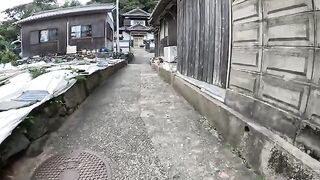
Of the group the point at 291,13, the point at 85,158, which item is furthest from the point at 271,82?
the point at 85,158

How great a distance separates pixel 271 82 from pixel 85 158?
113 inches

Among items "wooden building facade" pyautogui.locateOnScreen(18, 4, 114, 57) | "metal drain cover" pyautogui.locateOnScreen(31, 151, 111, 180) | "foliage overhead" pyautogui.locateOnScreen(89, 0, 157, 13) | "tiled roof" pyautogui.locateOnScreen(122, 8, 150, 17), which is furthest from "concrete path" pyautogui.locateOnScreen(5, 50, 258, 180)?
"foliage overhead" pyautogui.locateOnScreen(89, 0, 157, 13)

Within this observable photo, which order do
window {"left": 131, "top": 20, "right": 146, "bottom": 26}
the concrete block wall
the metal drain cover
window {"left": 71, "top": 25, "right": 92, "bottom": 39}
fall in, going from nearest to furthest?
the concrete block wall
the metal drain cover
window {"left": 71, "top": 25, "right": 92, "bottom": 39}
window {"left": 131, "top": 20, "right": 146, "bottom": 26}

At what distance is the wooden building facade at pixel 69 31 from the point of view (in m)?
26.3

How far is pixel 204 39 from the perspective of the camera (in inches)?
301

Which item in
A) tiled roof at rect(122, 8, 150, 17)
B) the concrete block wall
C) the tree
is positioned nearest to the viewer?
the concrete block wall

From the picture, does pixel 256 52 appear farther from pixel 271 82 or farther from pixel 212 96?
pixel 212 96

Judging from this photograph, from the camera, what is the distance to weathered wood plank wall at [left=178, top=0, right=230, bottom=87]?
20.3ft

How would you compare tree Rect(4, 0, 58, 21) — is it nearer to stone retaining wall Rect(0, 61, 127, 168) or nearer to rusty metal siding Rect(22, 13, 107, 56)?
rusty metal siding Rect(22, 13, 107, 56)

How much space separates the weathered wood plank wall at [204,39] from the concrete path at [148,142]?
108 centimetres

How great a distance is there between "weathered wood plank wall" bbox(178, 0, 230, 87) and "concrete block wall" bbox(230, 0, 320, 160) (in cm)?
138

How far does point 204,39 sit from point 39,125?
459 centimetres

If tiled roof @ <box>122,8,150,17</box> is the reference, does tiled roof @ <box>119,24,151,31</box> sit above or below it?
below

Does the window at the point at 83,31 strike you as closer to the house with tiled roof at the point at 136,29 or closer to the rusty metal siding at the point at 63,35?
the rusty metal siding at the point at 63,35
